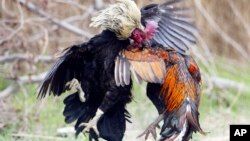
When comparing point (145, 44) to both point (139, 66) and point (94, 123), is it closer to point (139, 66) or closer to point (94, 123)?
point (139, 66)

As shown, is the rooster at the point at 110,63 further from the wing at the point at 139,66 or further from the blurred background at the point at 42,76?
the blurred background at the point at 42,76

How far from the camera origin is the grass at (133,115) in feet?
20.7

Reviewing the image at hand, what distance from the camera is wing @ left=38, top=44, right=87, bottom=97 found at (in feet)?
15.4

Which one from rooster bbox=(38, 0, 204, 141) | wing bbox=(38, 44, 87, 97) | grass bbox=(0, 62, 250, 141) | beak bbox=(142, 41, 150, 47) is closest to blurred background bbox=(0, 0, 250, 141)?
grass bbox=(0, 62, 250, 141)

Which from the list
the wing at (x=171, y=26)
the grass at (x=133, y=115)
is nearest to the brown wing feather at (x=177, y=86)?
the wing at (x=171, y=26)

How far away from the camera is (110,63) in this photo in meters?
4.57

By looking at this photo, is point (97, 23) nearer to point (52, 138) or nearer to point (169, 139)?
point (169, 139)

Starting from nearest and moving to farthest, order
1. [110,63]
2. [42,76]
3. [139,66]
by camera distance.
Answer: [139,66], [110,63], [42,76]

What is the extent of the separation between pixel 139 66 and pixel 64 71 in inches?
25.0

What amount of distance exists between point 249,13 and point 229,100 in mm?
2355

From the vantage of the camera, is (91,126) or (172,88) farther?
(91,126)

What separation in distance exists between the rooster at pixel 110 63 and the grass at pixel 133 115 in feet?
2.83

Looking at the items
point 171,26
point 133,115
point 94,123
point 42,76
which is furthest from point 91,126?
point 42,76

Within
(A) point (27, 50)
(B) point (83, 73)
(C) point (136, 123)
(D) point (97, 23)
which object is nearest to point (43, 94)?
(B) point (83, 73)
